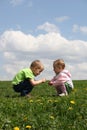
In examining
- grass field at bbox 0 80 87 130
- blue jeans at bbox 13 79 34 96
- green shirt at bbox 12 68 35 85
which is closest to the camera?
grass field at bbox 0 80 87 130

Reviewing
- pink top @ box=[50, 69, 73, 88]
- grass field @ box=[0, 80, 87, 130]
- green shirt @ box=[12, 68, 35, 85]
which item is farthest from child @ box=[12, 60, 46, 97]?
grass field @ box=[0, 80, 87, 130]

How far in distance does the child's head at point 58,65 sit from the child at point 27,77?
491 mm

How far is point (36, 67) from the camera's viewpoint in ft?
50.0

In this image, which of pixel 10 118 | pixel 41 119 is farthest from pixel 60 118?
pixel 10 118

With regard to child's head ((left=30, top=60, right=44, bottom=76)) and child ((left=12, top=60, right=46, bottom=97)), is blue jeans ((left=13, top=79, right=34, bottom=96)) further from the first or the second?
child's head ((left=30, top=60, right=44, bottom=76))

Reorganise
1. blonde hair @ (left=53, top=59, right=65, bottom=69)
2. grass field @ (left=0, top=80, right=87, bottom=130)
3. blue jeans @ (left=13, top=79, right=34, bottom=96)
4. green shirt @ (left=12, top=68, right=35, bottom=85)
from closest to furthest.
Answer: grass field @ (left=0, top=80, right=87, bottom=130) < blonde hair @ (left=53, top=59, right=65, bottom=69) < green shirt @ (left=12, top=68, right=35, bottom=85) < blue jeans @ (left=13, top=79, right=34, bottom=96)

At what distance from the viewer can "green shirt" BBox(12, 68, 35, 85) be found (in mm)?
15164

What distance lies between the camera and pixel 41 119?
360 inches

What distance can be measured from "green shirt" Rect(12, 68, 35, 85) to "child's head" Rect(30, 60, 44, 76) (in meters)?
0.15

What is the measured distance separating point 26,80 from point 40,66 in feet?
2.68

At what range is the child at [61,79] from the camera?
15.1m

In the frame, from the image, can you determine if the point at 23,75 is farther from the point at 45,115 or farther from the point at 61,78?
the point at 45,115

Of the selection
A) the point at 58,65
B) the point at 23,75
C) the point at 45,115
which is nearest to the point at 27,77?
the point at 23,75

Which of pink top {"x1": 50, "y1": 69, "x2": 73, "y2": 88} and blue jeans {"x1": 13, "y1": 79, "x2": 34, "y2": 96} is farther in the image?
blue jeans {"x1": 13, "y1": 79, "x2": 34, "y2": 96}
